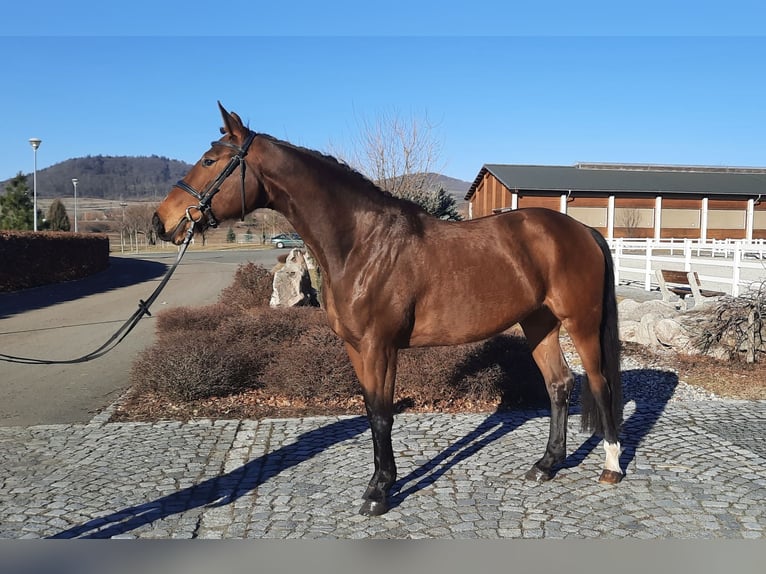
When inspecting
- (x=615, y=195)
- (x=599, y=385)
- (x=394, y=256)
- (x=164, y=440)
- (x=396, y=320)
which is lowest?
(x=164, y=440)

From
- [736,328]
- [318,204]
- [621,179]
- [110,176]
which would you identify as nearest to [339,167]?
[318,204]

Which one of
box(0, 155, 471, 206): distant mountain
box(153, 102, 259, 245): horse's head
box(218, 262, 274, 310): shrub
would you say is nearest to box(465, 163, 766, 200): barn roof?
box(218, 262, 274, 310): shrub

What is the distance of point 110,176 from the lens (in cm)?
12612

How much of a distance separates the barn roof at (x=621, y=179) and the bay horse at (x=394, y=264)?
1439 inches

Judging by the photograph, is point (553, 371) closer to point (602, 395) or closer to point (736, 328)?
point (602, 395)

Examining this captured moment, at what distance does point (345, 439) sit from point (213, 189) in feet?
8.64

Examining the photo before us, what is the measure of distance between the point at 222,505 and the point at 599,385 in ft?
9.06

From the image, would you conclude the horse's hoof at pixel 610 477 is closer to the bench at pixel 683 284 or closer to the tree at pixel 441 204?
the bench at pixel 683 284

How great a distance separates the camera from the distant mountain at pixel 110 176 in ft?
382

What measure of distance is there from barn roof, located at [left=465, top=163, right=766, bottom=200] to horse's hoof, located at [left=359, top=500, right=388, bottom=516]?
37619mm

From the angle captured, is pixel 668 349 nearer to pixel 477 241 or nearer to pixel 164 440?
pixel 477 241

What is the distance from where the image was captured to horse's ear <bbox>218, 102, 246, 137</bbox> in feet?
11.9

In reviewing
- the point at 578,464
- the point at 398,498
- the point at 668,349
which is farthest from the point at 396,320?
the point at 668,349

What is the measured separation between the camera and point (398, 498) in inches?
158
